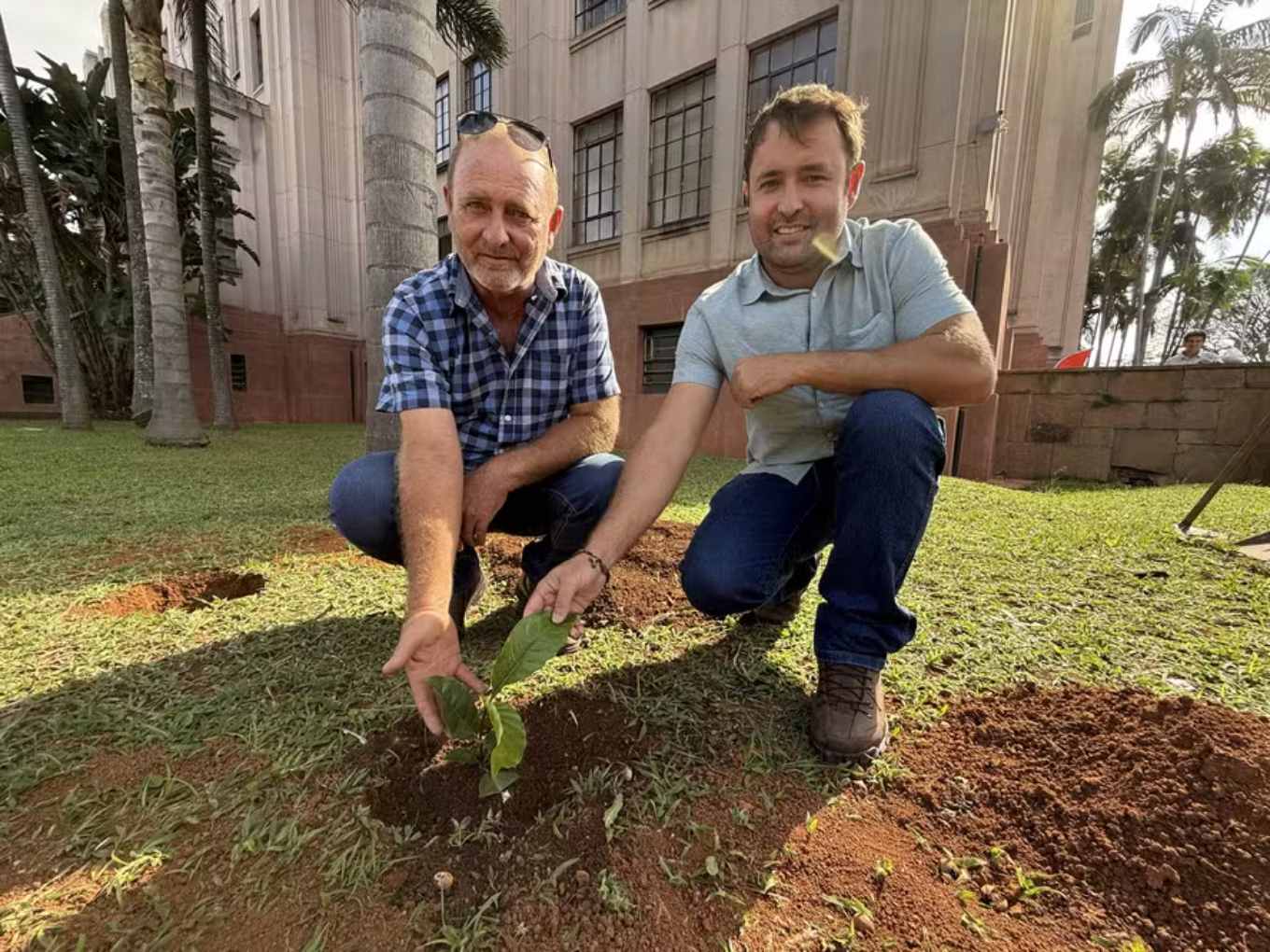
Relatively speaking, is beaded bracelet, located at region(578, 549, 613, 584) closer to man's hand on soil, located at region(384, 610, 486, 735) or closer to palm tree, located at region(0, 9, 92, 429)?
man's hand on soil, located at region(384, 610, 486, 735)

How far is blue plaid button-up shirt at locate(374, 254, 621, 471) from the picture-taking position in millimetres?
1646

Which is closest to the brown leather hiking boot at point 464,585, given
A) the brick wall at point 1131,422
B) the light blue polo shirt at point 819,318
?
the light blue polo shirt at point 819,318

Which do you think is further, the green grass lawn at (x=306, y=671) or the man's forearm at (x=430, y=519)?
the man's forearm at (x=430, y=519)

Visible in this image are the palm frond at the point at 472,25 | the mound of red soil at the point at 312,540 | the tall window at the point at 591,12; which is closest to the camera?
the mound of red soil at the point at 312,540

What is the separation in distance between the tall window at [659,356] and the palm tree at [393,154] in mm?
5518

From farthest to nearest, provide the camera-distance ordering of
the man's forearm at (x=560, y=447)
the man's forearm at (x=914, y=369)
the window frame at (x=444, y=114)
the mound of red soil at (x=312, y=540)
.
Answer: the window frame at (x=444, y=114) → the mound of red soil at (x=312, y=540) → the man's forearm at (x=560, y=447) → the man's forearm at (x=914, y=369)

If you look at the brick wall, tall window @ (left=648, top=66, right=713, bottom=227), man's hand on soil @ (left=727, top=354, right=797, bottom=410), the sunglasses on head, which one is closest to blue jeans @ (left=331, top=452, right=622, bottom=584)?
man's hand on soil @ (left=727, top=354, right=797, bottom=410)

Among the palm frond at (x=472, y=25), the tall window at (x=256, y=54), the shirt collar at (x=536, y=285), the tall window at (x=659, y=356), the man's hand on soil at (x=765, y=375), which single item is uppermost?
the tall window at (x=256, y=54)

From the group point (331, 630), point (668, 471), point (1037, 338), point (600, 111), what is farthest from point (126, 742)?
point (1037, 338)

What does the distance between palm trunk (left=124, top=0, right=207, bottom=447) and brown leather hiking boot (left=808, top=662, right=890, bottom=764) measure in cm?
823

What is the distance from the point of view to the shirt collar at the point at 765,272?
1625 millimetres

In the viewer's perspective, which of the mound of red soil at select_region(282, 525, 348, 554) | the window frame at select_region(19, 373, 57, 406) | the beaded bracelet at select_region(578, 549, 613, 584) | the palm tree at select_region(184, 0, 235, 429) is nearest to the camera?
the beaded bracelet at select_region(578, 549, 613, 584)

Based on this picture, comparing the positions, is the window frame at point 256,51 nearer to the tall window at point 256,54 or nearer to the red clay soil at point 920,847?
the tall window at point 256,54

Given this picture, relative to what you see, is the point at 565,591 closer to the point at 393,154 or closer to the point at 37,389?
the point at 393,154
